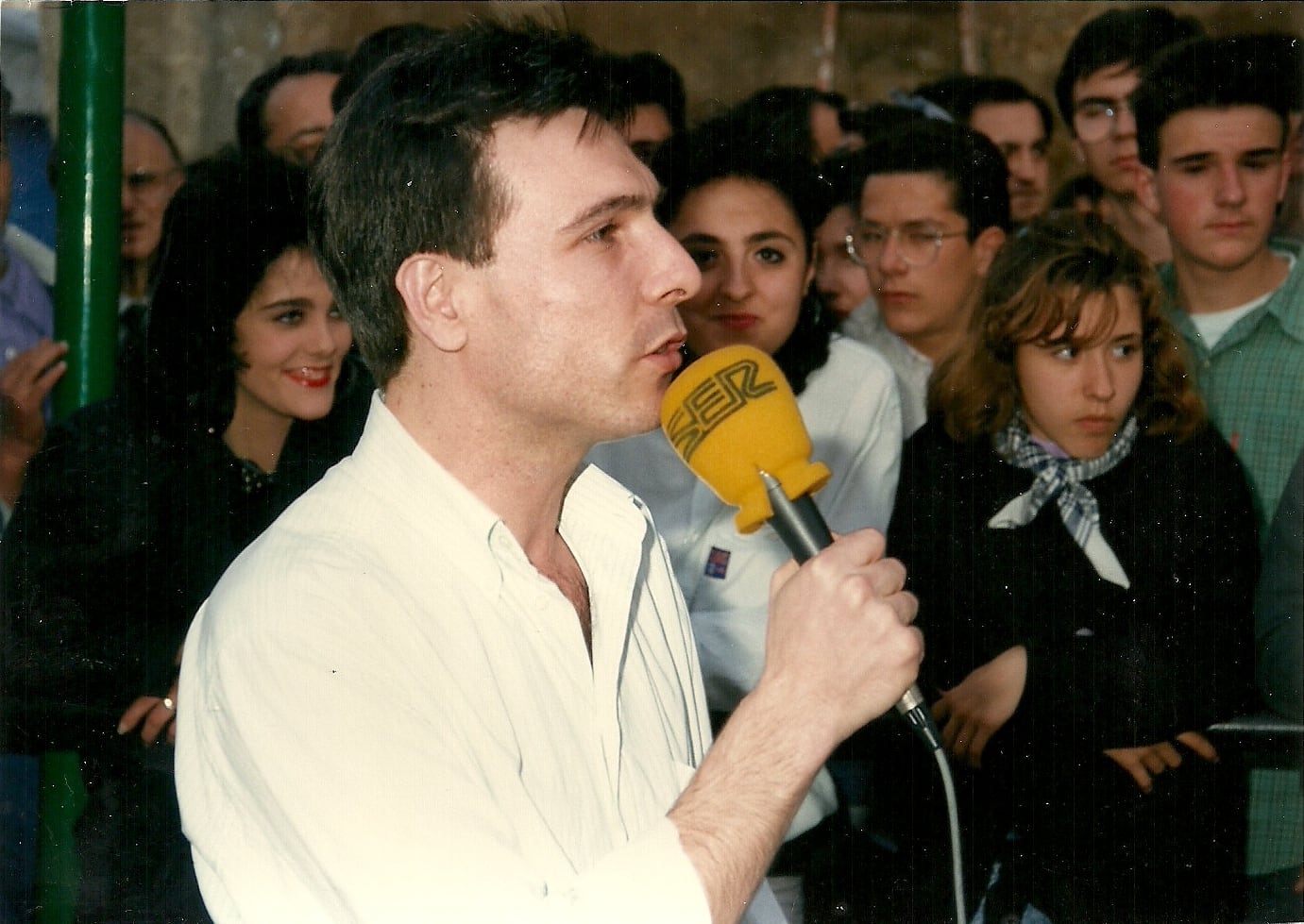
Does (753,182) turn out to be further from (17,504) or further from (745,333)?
(17,504)

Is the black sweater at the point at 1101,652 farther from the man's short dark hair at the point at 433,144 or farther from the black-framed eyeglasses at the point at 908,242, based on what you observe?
the man's short dark hair at the point at 433,144

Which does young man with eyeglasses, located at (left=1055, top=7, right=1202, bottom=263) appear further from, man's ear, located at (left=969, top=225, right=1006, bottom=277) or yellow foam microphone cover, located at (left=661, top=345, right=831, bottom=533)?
yellow foam microphone cover, located at (left=661, top=345, right=831, bottom=533)

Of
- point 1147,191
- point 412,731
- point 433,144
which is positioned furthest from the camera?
point 1147,191

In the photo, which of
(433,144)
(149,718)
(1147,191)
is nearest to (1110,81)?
(1147,191)

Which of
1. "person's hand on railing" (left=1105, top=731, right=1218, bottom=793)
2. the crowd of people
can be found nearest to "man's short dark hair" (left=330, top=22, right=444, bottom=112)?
the crowd of people

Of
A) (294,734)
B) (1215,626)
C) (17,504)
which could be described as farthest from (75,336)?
(1215,626)

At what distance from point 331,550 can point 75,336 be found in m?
0.89

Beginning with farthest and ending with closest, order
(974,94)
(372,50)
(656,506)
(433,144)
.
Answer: (974,94), (372,50), (656,506), (433,144)

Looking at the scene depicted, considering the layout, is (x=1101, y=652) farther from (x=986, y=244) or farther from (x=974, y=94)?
(x=974, y=94)

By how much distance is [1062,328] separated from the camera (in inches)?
68.7

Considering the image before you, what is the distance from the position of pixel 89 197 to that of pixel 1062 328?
47.5 inches

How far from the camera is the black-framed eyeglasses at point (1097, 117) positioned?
2144 mm

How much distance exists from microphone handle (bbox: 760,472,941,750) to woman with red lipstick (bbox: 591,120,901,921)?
73 cm

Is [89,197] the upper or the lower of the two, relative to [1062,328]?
upper
